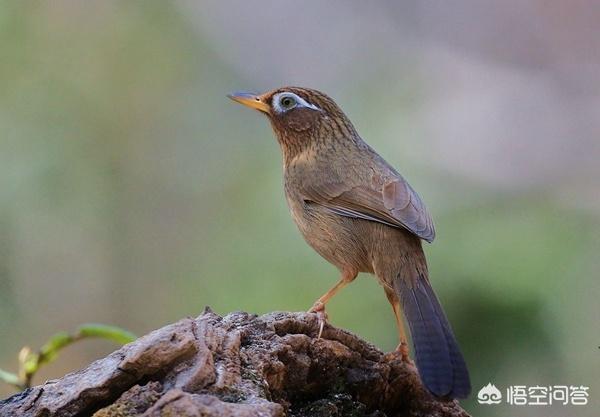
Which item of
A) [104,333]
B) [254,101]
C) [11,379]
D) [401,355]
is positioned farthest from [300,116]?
[11,379]

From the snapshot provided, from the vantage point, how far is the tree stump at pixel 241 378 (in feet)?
8.87

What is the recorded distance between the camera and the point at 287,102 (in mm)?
5117

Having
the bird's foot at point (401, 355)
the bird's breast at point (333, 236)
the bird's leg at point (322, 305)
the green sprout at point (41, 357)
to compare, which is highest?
the bird's breast at point (333, 236)

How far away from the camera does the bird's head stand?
5.07 meters

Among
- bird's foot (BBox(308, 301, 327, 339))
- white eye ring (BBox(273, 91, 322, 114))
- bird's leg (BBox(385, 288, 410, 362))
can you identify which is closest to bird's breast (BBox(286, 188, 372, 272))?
bird's leg (BBox(385, 288, 410, 362))

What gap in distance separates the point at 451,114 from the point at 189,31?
2.47 metres

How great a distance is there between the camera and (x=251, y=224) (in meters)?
6.97

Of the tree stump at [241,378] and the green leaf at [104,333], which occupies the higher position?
the green leaf at [104,333]

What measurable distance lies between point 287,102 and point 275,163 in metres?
2.15

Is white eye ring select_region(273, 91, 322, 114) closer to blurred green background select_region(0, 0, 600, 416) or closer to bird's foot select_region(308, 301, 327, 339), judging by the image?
blurred green background select_region(0, 0, 600, 416)

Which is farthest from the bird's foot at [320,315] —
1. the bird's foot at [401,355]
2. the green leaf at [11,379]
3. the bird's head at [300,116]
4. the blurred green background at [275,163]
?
the blurred green background at [275,163]

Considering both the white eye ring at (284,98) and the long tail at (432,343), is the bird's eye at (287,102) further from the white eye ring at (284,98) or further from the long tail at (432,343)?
the long tail at (432,343)

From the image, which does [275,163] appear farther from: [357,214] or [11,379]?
[11,379]

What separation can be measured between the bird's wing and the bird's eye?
662mm
